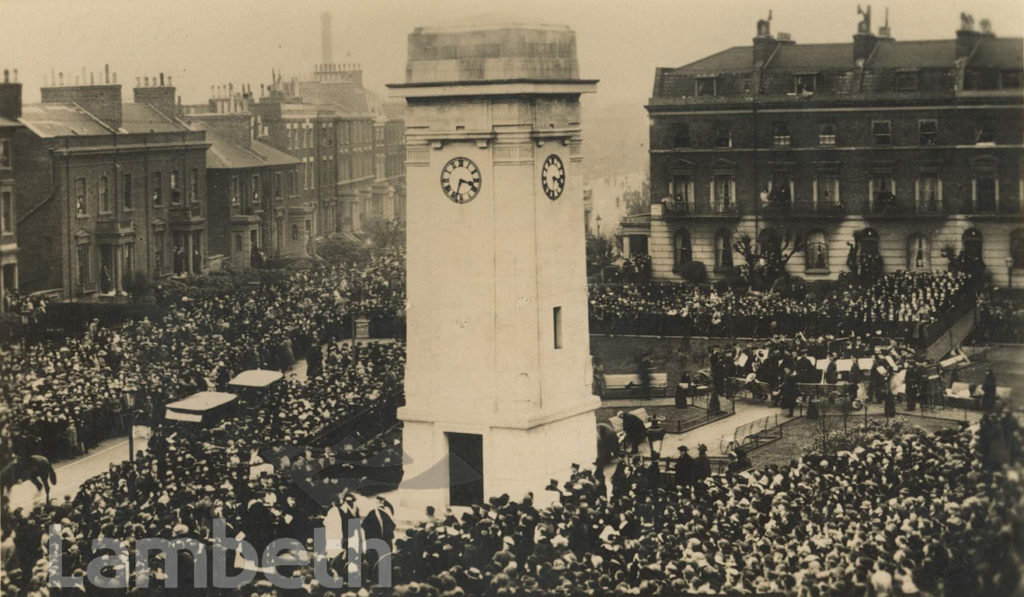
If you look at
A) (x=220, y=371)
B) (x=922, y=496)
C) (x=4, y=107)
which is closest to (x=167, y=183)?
(x=220, y=371)

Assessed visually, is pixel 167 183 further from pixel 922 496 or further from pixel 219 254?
pixel 922 496

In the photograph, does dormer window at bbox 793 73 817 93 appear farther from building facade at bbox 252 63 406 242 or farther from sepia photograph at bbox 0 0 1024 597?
building facade at bbox 252 63 406 242

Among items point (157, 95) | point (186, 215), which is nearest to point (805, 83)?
point (186, 215)

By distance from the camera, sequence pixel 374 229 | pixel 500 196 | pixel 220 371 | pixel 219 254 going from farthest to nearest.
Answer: pixel 374 229 < pixel 219 254 < pixel 220 371 < pixel 500 196

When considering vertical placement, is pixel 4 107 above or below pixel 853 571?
above

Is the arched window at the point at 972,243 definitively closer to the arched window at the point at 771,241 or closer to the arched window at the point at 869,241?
the arched window at the point at 869,241

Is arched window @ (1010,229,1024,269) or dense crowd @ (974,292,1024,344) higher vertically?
arched window @ (1010,229,1024,269)

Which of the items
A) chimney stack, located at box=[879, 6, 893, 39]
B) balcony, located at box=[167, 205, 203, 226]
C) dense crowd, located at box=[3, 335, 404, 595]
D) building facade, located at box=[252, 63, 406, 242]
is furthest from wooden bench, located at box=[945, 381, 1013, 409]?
balcony, located at box=[167, 205, 203, 226]

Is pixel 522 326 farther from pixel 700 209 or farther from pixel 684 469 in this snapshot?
pixel 700 209
